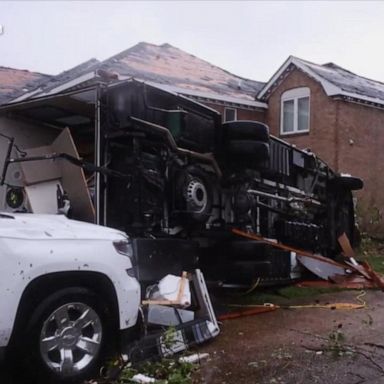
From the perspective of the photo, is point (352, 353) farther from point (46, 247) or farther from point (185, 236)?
point (46, 247)

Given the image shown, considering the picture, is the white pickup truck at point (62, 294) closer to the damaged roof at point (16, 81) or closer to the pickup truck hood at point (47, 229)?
the pickup truck hood at point (47, 229)

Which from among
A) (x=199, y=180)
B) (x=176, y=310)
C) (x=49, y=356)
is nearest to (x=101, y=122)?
(x=199, y=180)

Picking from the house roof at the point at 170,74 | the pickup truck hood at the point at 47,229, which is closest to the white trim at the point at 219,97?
the house roof at the point at 170,74

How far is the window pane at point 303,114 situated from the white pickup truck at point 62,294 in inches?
665

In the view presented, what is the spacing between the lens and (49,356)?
4.41 meters

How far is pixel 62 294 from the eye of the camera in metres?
4.48

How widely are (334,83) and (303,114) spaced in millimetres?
1752

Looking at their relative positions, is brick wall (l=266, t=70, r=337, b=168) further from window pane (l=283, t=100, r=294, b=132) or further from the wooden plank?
the wooden plank

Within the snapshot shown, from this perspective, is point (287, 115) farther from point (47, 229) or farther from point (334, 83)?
point (47, 229)

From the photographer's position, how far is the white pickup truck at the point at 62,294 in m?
4.20

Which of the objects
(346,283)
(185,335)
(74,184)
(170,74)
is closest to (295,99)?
(170,74)

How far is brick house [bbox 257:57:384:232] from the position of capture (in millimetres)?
19906

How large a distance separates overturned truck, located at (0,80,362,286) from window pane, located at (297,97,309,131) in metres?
13.0

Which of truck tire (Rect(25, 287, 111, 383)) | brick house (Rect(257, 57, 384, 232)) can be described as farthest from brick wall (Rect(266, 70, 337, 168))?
truck tire (Rect(25, 287, 111, 383))
